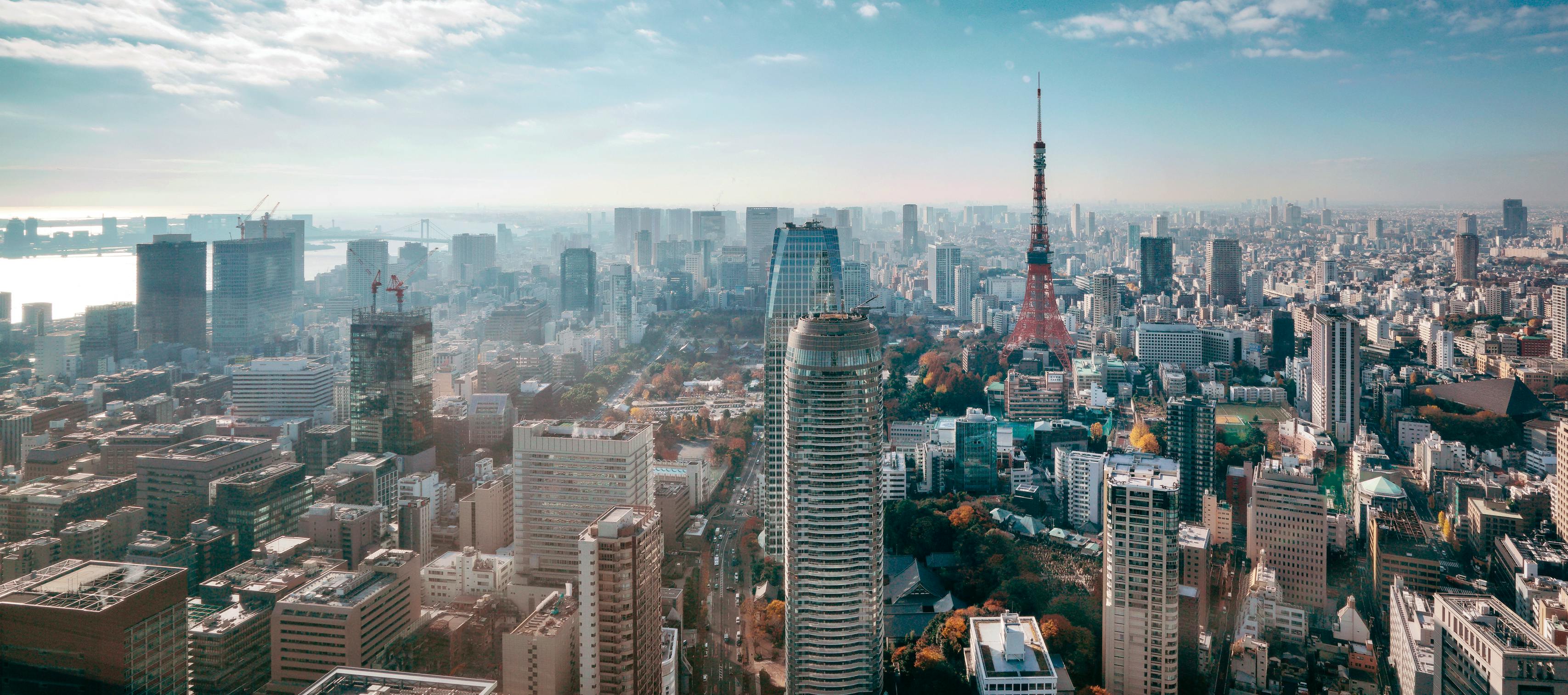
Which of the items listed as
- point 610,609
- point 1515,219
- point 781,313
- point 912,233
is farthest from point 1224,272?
point 610,609

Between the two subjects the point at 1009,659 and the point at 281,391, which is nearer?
the point at 1009,659

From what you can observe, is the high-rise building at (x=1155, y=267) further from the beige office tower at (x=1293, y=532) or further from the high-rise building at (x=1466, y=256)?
the beige office tower at (x=1293, y=532)

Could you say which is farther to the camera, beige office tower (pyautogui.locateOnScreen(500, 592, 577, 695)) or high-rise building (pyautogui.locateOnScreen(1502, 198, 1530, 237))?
high-rise building (pyautogui.locateOnScreen(1502, 198, 1530, 237))

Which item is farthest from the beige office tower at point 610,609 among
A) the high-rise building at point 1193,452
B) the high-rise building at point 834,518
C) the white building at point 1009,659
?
the high-rise building at point 1193,452

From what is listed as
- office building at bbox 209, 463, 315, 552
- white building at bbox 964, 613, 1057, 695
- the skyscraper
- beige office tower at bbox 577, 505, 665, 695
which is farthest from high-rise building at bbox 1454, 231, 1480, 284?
the skyscraper

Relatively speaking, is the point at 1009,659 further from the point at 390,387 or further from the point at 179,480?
the point at 390,387

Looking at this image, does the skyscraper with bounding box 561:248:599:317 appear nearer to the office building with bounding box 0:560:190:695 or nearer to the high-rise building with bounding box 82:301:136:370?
the high-rise building with bounding box 82:301:136:370
